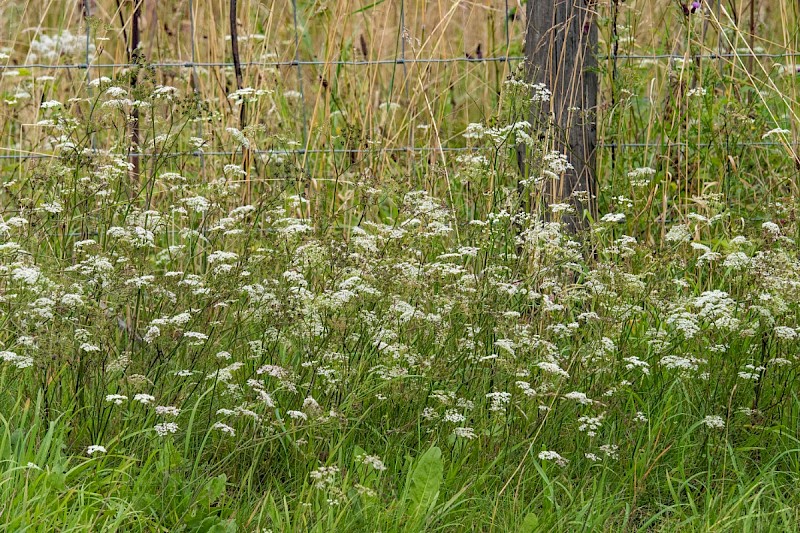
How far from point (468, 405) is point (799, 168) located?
2.22 meters

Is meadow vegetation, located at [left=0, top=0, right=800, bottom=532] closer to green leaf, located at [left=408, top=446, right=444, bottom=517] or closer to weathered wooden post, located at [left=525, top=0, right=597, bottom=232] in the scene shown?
green leaf, located at [left=408, top=446, right=444, bottom=517]

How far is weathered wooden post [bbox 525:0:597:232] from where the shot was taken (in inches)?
167

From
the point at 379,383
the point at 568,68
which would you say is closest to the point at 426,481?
the point at 379,383

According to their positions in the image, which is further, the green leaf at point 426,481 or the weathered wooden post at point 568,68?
the weathered wooden post at point 568,68

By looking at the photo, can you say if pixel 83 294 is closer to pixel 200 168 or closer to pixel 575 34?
pixel 200 168

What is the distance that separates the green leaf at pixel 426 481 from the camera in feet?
8.75

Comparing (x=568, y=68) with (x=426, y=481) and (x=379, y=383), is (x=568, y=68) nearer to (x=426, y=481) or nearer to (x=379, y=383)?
(x=379, y=383)

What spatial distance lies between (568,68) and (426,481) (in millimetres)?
2185

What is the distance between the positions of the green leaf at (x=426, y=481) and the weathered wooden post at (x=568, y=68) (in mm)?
1739

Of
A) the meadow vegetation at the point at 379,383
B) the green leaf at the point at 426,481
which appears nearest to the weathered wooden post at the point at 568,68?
the meadow vegetation at the point at 379,383

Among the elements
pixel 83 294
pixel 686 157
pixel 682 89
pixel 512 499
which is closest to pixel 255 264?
pixel 83 294

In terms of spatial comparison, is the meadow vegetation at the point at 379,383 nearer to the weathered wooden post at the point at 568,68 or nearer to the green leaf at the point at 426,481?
the green leaf at the point at 426,481

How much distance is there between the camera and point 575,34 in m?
4.27

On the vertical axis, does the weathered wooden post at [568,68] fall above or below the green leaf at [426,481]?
above
